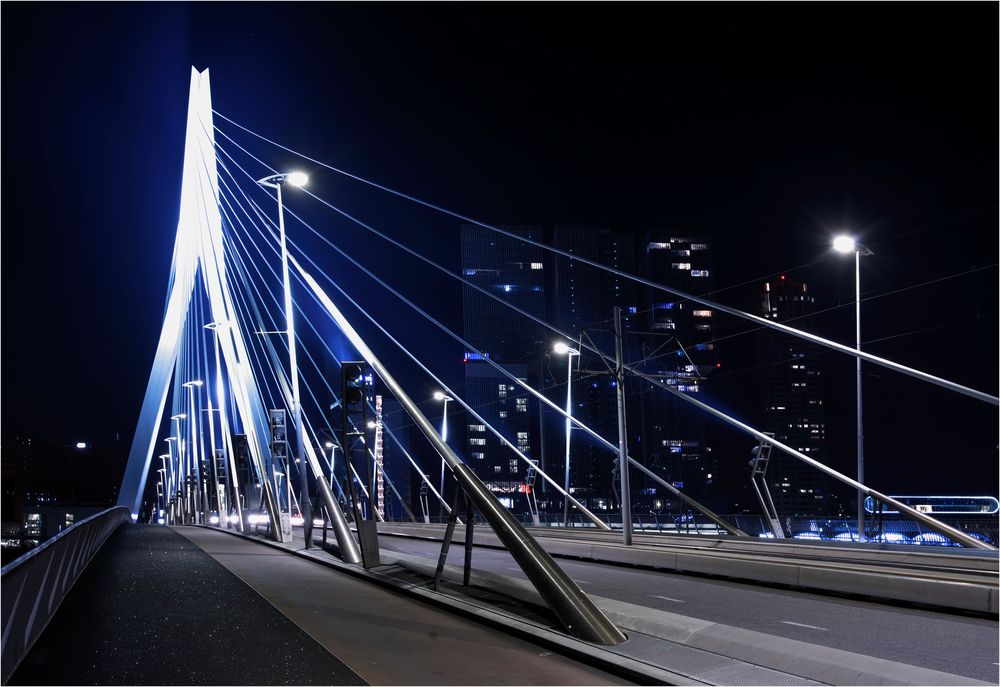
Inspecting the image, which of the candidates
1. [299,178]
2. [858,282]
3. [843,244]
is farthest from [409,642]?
[858,282]

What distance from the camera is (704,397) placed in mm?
95000

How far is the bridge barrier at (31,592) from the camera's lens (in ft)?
26.5

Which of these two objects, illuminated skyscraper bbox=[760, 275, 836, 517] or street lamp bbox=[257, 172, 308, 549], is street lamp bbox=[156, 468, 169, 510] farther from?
street lamp bbox=[257, 172, 308, 549]

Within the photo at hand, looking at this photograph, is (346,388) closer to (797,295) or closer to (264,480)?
(264,480)

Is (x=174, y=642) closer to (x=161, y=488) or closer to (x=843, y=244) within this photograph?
(x=843, y=244)

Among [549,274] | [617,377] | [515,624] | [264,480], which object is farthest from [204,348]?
[549,274]

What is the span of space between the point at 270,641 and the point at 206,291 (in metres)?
41.3

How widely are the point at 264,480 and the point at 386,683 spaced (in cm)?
2421

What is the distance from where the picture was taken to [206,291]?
4894 cm

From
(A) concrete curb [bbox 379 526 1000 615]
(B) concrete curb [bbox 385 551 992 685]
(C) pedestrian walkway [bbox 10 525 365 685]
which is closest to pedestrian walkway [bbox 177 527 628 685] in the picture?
(C) pedestrian walkway [bbox 10 525 365 685]

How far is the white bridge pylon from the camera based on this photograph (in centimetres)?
3584

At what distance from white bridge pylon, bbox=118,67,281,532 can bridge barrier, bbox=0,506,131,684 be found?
16.0 m

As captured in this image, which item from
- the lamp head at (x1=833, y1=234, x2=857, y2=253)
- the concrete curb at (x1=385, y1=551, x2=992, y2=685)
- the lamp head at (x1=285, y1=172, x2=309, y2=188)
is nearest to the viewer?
the concrete curb at (x1=385, y1=551, x2=992, y2=685)

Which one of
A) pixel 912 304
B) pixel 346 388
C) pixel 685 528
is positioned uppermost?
pixel 912 304
